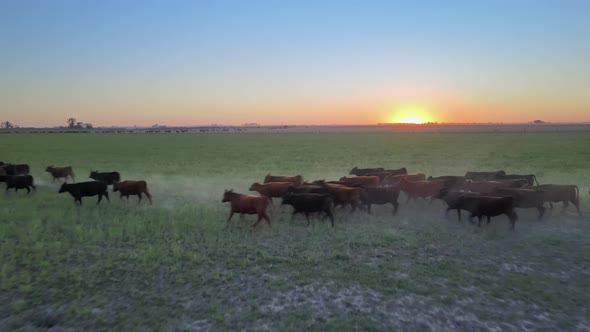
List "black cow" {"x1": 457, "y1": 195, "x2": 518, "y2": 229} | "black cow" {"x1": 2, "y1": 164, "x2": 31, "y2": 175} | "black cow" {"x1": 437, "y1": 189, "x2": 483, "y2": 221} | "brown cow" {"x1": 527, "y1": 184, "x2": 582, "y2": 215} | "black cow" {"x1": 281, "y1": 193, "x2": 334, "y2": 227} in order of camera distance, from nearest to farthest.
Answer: "black cow" {"x1": 457, "y1": 195, "x2": 518, "y2": 229}
"black cow" {"x1": 281, "y1": 193, "x2": 334, "y2": 227}
"black cow" {"x1": 437, "y1": 189, "x2": 483, "y2": 221}
"brown cow" {"x1": 527, "y1": 184, "x2": 582, "y2": 215}
"black cow" {"x1": 2, "y1": 164, "x2": 31, "y2": 175}

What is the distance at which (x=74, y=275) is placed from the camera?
6383 millimetres

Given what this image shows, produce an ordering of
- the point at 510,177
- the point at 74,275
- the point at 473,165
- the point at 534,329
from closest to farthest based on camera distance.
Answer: the point at 534,329, the point at 74,275, the point at 510,177, the point at 473,165

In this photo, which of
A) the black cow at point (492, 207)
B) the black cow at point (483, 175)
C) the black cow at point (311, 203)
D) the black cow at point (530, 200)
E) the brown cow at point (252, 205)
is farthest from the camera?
the black cow at point (483, 175)

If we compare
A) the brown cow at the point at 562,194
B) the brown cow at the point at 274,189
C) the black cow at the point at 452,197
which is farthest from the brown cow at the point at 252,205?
the brown cow at the point at 562,194

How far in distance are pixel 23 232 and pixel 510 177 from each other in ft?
49.3

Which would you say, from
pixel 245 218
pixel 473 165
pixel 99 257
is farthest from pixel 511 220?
pixel 473 165

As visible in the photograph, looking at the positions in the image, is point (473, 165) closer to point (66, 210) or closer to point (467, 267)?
point (467, 267)

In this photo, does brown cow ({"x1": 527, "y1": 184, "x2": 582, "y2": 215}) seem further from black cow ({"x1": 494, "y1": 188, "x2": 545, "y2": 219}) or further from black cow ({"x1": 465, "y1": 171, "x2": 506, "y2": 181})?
black cow ({"x1": 465, "y1": 171, "x2": 506, "y2": 181})

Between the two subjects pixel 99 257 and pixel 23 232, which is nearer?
pixel 99 257

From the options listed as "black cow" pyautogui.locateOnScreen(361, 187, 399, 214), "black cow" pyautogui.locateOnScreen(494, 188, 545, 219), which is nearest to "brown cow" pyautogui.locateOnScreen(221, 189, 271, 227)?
"black cow" pyautogui.locateOnScreen(361, 187, 399, 214)

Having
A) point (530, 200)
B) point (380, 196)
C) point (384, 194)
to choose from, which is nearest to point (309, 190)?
point (380, 196)

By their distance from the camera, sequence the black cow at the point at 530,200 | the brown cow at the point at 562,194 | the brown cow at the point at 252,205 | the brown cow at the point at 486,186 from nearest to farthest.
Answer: the brown cow at the point at 252,205, the black cow at the point at 530,200, the brown cow at the point at 562,194, the brown cow at the point at 486,186

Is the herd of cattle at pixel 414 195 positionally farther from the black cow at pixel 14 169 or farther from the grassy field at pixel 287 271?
the black cow at pixel 14 169

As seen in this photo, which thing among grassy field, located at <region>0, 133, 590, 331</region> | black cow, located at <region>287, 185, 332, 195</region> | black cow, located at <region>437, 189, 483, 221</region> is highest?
black cow, located at <region>287, 185, 332, 195</region>
